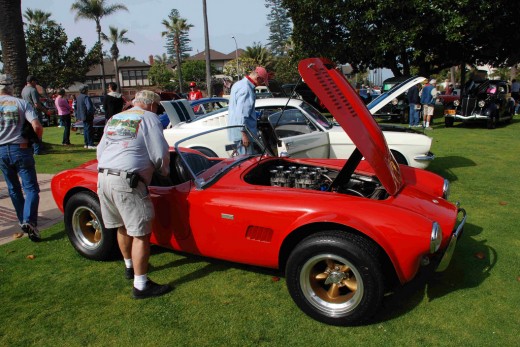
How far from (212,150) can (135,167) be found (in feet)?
4.31

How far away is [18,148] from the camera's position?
436cm

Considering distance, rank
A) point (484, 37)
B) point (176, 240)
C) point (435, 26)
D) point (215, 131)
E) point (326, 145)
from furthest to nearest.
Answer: point (484, 37) < point (435, 26) < point (326, 145) < point (215, 131) < point (176, 240)

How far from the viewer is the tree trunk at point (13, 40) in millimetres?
10305

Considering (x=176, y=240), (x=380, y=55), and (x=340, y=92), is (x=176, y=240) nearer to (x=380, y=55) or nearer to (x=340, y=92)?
(x=340, y=92)

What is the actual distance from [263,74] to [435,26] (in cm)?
1360

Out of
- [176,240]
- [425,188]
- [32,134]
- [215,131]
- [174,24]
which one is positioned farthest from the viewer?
[174,24]

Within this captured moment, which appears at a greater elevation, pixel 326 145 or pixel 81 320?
pixel 326 145

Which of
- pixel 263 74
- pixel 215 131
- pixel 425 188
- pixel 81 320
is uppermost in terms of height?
pixel 263 74

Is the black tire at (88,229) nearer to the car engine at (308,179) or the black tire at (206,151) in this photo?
the black tire at (206,151)

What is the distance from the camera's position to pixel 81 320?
3.04m

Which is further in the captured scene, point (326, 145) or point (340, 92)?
point (326, 145)

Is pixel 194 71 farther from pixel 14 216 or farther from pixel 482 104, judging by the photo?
pixel 14 216

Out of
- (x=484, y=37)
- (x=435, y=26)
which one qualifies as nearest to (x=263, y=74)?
(x=435, y=26)

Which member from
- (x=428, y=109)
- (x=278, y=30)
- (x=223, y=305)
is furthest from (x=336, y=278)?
(x=278, y=30)
